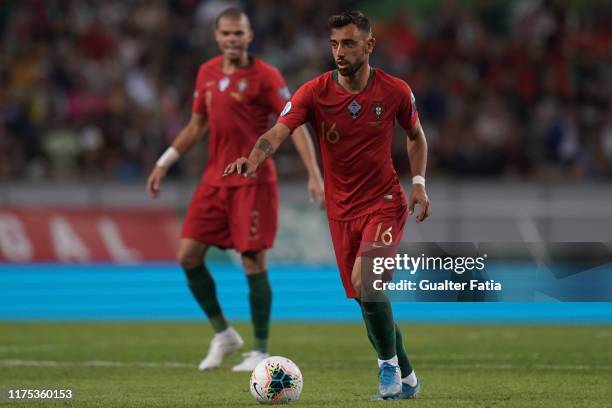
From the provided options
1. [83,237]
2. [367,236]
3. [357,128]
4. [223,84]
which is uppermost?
[223,84]

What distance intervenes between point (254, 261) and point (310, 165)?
1.10 metres

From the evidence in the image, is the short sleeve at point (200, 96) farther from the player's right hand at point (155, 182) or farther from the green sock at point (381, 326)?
the green sock at point (381, 326)

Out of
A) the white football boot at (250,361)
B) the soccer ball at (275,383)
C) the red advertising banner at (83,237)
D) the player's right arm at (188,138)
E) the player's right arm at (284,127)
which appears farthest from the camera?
the red advertising banner at (83,237)

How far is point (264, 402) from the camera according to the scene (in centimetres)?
739

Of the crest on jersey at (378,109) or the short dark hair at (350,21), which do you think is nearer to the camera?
the short dark hair at (350,21)

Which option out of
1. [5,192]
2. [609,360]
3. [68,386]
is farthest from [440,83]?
[68,386]

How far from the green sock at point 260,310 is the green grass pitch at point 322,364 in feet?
1.27

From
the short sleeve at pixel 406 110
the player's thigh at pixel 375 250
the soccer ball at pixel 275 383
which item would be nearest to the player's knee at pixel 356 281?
the player's thigh at pixel 375 250

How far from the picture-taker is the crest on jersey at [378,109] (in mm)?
7574

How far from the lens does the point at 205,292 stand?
998 centimetres

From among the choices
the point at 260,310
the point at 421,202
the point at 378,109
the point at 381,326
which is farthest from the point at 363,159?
the point at 260,310

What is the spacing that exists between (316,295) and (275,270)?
84 cm

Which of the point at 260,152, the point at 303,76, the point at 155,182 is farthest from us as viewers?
the point at 303,76

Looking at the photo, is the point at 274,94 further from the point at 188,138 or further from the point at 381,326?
the point at 381,326
